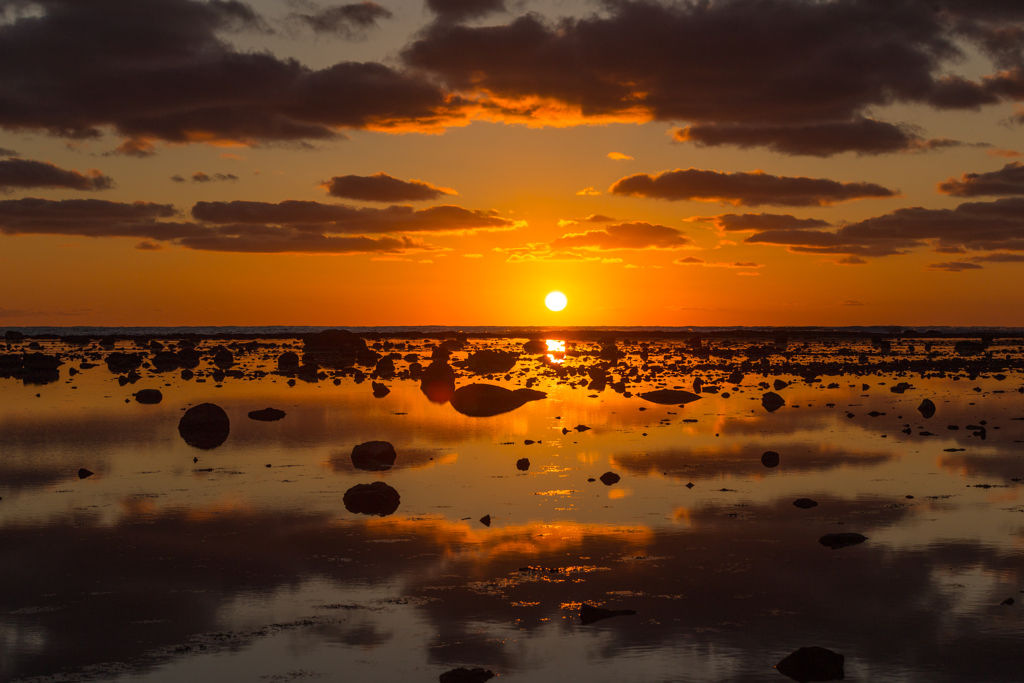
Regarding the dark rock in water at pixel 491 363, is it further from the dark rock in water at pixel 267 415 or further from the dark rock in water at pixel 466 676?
the dark rock in water at pixel 466 676

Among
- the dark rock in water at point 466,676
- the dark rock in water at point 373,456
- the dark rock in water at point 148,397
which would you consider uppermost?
the dark rock in water at point 148,397

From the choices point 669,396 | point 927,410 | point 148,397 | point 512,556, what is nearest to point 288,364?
point 148,397

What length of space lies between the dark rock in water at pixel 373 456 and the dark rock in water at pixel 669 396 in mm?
16778

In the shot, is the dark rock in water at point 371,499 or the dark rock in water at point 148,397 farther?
the dark rock in water at point 148,397

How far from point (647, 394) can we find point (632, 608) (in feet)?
91.7

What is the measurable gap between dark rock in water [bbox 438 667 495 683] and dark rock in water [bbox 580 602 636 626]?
5.74 feet

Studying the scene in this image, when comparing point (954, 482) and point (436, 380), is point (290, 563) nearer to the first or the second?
point (954, 482)

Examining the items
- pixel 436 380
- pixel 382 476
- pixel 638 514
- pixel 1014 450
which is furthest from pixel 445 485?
pixel 436 380

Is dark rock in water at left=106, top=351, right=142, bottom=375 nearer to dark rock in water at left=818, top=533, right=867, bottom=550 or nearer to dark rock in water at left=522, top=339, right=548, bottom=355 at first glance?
dark rock in water at left=522, top=339, right=548, bottom=355

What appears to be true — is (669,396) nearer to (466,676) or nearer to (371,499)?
(371,499)

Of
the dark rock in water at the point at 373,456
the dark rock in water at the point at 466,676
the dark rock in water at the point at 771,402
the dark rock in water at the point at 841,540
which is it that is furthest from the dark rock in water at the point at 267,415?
the dark rock in water at the point at 466,676

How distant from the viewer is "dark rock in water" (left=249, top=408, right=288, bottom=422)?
28.9 meters

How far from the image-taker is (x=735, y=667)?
841cm

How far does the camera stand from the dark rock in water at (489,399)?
106 ft
